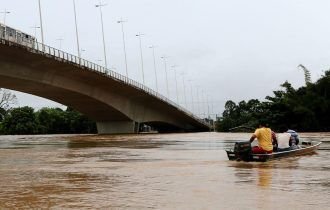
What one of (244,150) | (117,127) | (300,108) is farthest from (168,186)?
(117,127)

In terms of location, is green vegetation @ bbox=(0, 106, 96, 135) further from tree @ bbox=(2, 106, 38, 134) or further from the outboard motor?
the outboard motor

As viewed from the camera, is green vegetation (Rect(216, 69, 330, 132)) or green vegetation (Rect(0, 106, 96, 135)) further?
green vegetation (Rect(0, 106, 96, 135))

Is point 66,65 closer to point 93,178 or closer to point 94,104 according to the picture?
point 94,104

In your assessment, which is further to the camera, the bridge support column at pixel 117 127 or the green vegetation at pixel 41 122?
the green vegetation at pixel 41 122

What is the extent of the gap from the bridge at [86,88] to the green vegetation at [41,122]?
31233 millimetres

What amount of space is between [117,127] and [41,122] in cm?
4951

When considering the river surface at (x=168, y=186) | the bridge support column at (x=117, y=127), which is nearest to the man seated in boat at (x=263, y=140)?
the river surface at (x=168, y=186)

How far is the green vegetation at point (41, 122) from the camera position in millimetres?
115062

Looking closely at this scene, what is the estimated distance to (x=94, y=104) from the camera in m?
65.4

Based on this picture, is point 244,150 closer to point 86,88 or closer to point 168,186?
point 168,186

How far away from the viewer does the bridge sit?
44562mm

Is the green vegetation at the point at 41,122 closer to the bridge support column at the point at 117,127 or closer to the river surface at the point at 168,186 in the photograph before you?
the bridge support column at the point at 117,127

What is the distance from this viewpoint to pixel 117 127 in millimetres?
76062

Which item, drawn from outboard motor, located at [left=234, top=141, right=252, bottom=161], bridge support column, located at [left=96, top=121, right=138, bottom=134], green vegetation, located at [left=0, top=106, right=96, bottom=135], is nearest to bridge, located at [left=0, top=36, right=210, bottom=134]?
bridge support column, located at [left=96, top=121, right=138, bottom=134]
